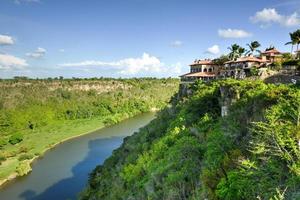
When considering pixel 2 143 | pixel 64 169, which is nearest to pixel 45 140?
pixel 2 143

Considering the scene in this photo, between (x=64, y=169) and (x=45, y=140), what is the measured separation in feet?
92.2

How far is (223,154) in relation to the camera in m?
23.3

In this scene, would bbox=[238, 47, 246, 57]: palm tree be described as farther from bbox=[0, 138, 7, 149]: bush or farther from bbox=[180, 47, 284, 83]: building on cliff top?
bbox=[0, 138, 7, 149]: bush

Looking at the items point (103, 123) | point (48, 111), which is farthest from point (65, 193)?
point (48, 111)

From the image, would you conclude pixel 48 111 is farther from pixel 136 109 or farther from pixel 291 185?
pixel 291 185

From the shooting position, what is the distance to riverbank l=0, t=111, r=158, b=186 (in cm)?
6494

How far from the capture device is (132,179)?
35.5m

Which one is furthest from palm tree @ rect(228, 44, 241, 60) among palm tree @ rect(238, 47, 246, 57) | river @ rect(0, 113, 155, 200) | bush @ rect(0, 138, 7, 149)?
bush @ rect(0, 138, 7, 149)

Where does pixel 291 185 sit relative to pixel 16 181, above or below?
above

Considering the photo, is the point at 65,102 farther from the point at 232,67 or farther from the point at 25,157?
the point at 232,67

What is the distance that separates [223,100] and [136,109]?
119167 millimetres

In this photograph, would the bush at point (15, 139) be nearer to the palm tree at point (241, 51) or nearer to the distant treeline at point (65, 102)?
the distant treeline at point (65, 102)

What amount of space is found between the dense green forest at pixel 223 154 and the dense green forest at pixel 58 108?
120ft

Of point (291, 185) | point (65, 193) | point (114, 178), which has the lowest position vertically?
point (65, 193)
